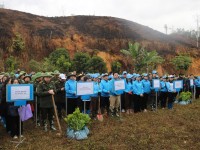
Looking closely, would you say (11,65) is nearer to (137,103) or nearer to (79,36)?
(79,36)

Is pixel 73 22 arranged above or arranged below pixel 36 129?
above

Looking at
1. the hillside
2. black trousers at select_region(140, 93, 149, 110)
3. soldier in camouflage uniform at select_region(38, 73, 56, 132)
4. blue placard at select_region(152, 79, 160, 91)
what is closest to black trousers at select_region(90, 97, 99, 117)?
soldier in camouflage uniform at select_region(38, 73, 56, 132)

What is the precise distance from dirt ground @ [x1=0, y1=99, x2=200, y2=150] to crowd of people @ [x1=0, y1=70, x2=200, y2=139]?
54 cm

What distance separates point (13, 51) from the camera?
28875 millimetres

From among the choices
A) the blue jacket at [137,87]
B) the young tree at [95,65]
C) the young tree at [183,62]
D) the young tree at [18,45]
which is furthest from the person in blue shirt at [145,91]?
the young tree at [183,62]

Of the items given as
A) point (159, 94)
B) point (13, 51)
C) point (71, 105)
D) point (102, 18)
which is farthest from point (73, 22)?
point (71, 105)

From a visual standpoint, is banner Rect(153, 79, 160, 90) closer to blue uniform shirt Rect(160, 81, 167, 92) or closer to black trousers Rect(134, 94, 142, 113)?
blue uniform shirt Rect(160, 81, 167, 92)

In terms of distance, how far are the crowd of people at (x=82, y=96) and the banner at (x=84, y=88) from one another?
32 cm

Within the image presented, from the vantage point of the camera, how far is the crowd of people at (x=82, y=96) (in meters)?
8.37

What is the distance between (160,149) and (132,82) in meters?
5.77

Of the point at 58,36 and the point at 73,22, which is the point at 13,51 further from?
the point at 73,22

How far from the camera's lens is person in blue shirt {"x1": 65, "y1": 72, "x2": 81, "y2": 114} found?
9734mm

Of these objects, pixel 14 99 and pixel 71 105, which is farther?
pixel 71 105

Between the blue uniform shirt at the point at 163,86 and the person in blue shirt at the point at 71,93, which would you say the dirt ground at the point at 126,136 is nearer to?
the person in blue shirt at the point at 71,93
